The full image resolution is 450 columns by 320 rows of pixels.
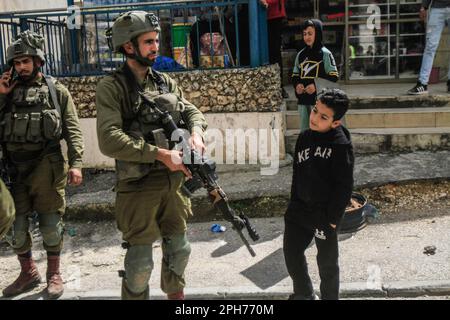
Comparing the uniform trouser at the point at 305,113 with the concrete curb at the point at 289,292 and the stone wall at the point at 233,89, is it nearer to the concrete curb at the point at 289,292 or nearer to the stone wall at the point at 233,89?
the stone wall at the point at 233,89

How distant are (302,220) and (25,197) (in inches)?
87.3

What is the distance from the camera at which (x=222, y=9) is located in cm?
685

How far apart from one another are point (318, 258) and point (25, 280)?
2413 millimetres

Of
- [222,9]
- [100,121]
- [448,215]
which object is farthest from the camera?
[222,9]

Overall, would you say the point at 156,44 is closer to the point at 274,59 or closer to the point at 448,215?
the point at 448,215

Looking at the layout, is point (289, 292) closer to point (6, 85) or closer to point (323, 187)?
point (323, 187)

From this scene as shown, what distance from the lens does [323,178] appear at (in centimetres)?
349

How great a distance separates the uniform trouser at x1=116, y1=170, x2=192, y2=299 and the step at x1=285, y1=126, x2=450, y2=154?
146 inches

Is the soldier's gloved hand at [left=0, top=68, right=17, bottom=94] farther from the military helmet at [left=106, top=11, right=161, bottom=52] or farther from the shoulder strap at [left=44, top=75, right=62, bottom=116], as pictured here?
the military helmet at [left=106, top=11, right=161, bottom=52]

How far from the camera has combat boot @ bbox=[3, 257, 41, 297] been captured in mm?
4363

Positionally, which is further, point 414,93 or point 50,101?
point 414,93

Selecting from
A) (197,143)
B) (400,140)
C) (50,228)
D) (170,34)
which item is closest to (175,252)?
(197,143)

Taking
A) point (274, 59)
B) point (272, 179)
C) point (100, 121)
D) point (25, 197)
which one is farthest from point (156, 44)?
point (274, 59)

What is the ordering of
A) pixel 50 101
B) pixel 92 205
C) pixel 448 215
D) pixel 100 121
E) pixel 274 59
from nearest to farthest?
pixel 100 121
pixel 50 101
pixel 448 215
pixel 92 205
pixel 274 59
